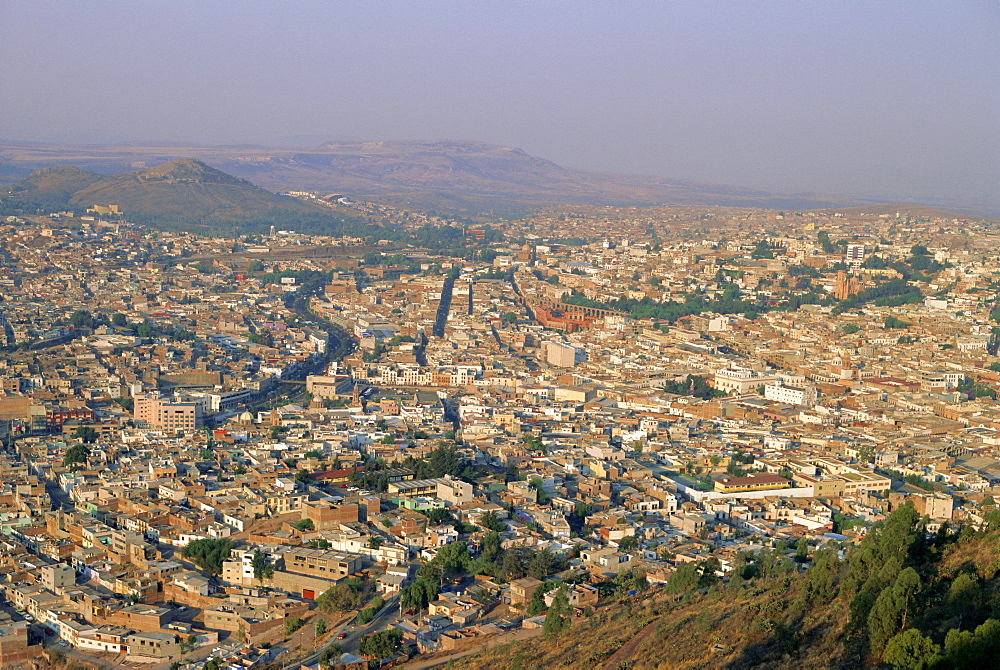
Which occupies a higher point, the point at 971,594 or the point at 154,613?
the point at 971,594

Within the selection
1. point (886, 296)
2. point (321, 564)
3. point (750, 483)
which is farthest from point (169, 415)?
point (886, 296)

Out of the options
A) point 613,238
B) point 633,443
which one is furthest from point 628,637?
point 613,238

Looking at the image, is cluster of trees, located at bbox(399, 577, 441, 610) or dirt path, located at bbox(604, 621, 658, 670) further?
cluster of trees, located at bbox(399, 577, 441, 610)

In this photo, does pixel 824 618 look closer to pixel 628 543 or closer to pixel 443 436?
pixel 628 543

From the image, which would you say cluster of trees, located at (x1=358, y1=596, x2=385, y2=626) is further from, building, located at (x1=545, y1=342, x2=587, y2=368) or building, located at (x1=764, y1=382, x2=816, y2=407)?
building, located at (x1=545, y1=342, x2=587, y2=368)

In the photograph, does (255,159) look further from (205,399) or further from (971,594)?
Result: (971,594)

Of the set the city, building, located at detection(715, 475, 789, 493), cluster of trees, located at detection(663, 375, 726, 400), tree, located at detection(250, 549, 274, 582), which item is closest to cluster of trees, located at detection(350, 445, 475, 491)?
the city

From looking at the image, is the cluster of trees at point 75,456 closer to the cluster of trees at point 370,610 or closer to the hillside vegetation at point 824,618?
the cluster of trees at point 370,610
